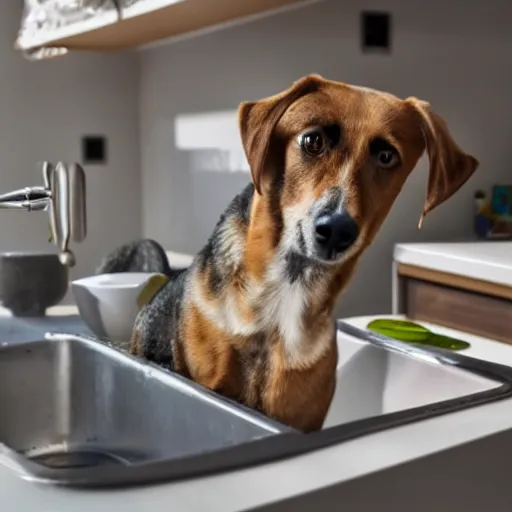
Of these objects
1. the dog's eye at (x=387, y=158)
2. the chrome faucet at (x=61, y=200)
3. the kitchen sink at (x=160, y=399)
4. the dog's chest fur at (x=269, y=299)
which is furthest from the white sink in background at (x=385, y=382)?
the chrome faucet at (x=61, y=200)

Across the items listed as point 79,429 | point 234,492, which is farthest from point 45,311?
point 234,492

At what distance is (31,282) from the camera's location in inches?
47.1

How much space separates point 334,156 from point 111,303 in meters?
0.40

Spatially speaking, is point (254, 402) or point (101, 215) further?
point (101, 215)

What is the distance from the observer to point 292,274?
2.56ft

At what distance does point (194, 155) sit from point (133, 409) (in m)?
0.82

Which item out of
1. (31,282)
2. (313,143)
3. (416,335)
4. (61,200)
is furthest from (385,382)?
(31,282)

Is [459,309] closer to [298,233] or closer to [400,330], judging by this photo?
[400,330]

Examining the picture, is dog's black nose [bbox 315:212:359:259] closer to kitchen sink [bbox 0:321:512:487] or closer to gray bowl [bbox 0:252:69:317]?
kitchen sink [bbox 0:321:512:487]

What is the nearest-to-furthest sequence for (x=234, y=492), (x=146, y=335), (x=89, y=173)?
(x=234, y=492) → (x=146, y=335) → (x=89, y=173)

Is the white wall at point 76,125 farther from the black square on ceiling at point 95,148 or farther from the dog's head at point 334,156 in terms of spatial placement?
the dog's head at point 334,156

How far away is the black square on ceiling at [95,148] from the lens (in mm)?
1866

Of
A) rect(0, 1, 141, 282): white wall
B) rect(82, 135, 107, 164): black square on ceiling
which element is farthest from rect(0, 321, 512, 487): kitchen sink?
rect(82, 135, 107, 164): black square on ceiling

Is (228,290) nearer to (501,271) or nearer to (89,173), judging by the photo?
(501,271)
